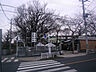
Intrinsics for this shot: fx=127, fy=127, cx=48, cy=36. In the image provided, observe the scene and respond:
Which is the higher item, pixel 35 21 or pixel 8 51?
pixel 35 21

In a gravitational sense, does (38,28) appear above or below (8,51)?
above

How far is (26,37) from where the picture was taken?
37.0m

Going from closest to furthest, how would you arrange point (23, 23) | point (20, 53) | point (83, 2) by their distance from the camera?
point (20, 53)
point (83, 2)
point (23, 23)

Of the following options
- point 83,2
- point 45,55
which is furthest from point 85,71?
point 83,2

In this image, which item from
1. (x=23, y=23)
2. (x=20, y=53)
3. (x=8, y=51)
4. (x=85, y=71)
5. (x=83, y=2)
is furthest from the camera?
(x=23, y=23)

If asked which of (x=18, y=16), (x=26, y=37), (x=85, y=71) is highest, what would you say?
(x=18, y=16)

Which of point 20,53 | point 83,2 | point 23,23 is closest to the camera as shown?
point 20,53

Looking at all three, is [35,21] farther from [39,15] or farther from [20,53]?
[20,53]

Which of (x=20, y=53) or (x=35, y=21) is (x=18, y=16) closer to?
(x=35, y=21)

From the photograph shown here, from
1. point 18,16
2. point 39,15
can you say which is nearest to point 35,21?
point 39,15

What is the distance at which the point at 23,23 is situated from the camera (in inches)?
1389

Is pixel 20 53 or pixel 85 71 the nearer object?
pixel 85 71

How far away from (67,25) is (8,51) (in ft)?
61.1

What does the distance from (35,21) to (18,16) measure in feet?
16.3
